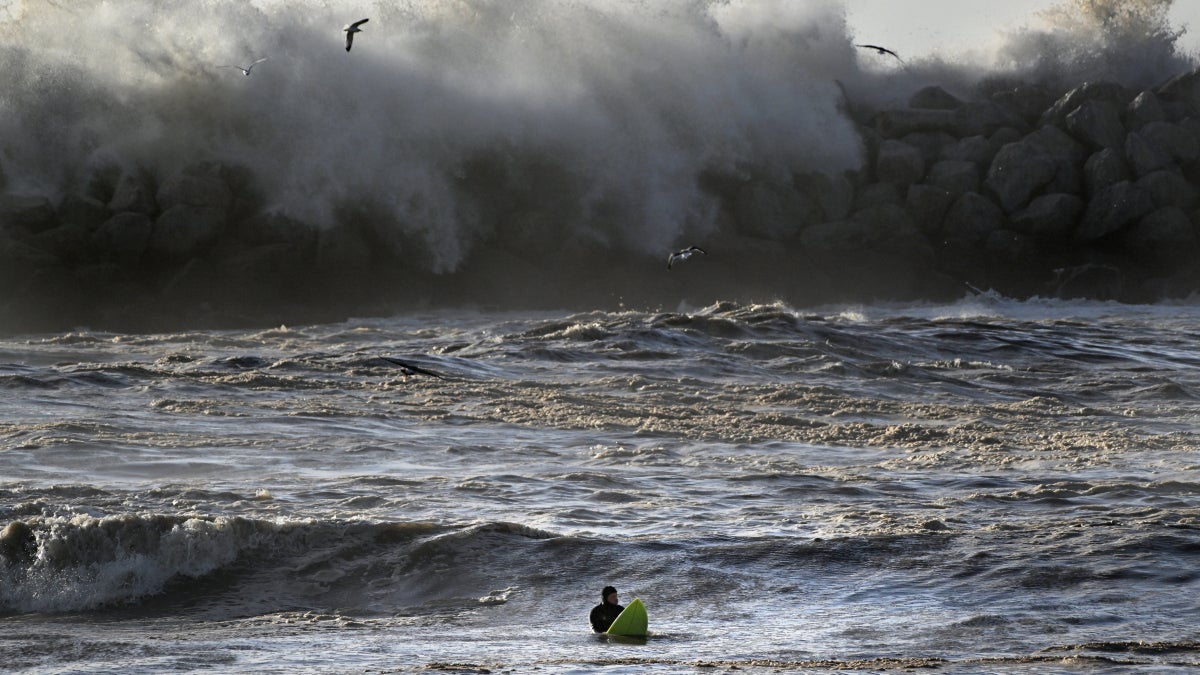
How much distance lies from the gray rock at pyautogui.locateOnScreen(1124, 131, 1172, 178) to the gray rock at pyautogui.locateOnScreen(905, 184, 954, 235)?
9.17 feet

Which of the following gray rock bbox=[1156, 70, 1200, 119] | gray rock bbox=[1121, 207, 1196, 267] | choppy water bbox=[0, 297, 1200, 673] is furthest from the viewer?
gray rock bbox=[1156, 70, 1200, 119]

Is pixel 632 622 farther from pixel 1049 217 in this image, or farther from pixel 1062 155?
pixel 1062 155

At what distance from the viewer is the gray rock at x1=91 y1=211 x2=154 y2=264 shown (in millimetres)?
17734

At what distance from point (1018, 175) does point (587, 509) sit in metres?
14.7

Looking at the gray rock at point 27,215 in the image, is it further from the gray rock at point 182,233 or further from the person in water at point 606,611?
the person in water at point 606,611

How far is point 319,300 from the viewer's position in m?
18.1

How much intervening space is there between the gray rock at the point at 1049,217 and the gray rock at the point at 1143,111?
7.71 feet

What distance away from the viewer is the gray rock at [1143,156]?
22266 millimetres

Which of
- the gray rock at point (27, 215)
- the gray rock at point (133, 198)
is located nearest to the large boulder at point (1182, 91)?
the gray rock at point (133, 198)

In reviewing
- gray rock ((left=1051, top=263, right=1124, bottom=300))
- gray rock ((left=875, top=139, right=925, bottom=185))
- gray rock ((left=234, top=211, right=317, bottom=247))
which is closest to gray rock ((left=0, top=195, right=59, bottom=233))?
gray rock ((left=234, top=211, right=317, bottom=247))

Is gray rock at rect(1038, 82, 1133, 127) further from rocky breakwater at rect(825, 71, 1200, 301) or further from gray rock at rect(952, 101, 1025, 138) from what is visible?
gray rock at rect(952, 101, 1025, 138)

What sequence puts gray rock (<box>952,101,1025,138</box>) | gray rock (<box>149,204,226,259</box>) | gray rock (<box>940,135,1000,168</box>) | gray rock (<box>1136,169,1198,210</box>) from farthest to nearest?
gray rock (<box>952,101,1025,138</box>) < gray rock (<box>940,135,1000,168</box>) < gray rock (<box>1136,169,1198,210</box>) < gray rock (<box>149,204,226,259</box>)

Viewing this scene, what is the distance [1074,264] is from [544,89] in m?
7.91

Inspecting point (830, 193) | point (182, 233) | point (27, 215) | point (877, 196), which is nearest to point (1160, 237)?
point (877, 196)
